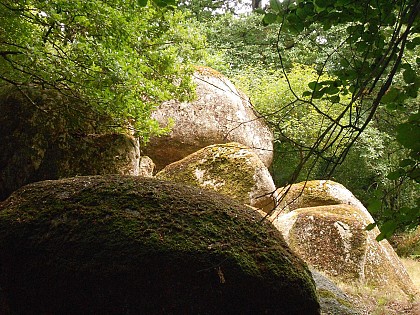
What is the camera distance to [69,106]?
5805 millimetres

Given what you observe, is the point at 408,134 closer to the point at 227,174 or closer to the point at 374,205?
the point at 374,205

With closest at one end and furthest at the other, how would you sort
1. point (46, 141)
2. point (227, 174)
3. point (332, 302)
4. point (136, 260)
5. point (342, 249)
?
1. point (136, 260)
2. point (332, 302)
3. point (46, 141)
4. point (342, 249)
5. point (227, 174)

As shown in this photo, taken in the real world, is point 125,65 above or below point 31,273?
above

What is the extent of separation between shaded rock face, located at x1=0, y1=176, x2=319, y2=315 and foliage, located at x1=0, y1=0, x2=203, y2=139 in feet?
5.92

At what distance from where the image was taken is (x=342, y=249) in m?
8.05

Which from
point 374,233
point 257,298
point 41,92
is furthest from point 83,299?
point 374,233

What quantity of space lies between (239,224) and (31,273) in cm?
169

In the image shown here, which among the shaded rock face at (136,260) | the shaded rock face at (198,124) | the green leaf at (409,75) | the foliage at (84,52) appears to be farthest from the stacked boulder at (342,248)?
the green leaf at (409,75)

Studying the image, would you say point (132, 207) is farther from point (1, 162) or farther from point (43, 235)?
point (1, 162)

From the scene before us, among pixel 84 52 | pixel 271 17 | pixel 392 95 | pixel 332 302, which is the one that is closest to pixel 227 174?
pixel 332 302

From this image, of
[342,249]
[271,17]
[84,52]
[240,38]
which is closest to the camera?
[271,17]

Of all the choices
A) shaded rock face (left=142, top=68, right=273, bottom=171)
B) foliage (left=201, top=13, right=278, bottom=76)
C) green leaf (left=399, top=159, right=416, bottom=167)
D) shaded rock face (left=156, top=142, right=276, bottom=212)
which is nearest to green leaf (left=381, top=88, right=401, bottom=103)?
green leaf (left=399, top=159, right=416, bottom=167)

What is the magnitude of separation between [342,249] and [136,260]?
593 centimetres

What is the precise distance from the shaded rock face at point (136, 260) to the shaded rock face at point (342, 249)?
4759mm
